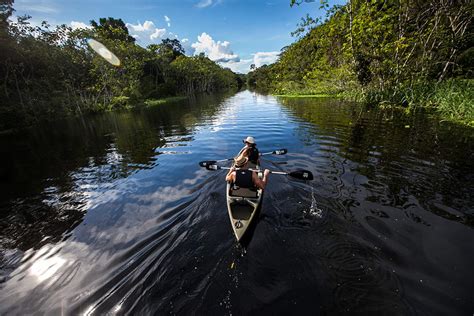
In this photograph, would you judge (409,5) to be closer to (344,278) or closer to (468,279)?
(468,279)

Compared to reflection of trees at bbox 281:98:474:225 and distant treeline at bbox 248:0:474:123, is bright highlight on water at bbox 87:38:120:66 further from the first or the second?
reflection of trees at bbox 281:98:474:225

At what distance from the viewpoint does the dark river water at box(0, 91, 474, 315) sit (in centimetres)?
387

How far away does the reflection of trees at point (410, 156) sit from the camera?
6.66 metres

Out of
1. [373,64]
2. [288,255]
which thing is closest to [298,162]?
[288,255]

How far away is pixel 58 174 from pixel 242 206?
35.9 ft

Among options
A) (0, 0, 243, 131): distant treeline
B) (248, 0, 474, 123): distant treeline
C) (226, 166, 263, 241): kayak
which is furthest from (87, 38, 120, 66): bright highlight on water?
(226, 166, 263, 241): kayak

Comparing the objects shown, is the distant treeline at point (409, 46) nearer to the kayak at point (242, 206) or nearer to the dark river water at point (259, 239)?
the dark river water at point (259, 239)

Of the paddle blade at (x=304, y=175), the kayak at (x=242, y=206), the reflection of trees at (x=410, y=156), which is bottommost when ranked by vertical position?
the reflection of trees at (x=410, y=156)

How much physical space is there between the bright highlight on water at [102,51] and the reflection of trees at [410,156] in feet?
143

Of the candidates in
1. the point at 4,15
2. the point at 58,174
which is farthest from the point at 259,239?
the point at 4,15

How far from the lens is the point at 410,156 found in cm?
965

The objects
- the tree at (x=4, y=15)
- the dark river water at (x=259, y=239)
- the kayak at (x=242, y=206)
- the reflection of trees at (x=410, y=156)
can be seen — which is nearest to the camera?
the dark river water at (x=259, y=239)

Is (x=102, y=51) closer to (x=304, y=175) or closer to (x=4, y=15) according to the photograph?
(x=4, y=15)

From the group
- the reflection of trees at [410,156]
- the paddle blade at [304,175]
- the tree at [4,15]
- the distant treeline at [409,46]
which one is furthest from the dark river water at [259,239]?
the tree at [4,15]
